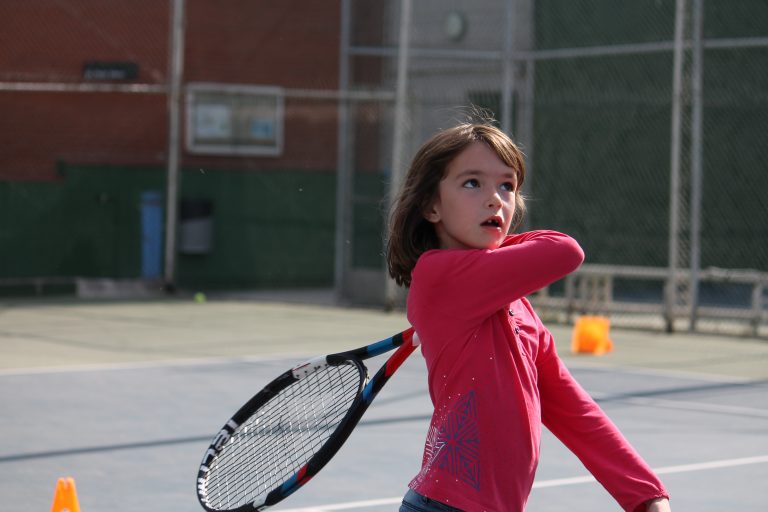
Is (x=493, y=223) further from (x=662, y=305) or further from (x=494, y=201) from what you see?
(x=662, y=305)

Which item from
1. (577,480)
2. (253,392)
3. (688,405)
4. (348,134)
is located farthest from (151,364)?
(348,134)

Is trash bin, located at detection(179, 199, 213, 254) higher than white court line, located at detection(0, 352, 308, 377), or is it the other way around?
trash bin, located at detection(179, 199, 213, 254)

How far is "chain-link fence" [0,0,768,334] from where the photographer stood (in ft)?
52.1

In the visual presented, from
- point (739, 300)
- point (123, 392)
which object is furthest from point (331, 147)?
point (123, 392)

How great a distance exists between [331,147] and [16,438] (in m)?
12.1

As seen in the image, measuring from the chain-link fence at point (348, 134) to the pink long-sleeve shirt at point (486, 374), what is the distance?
11939mm

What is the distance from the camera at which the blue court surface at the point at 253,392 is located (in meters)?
6.07

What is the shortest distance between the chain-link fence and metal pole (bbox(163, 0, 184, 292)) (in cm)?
3

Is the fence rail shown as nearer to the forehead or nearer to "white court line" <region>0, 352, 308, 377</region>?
"white court line" <region>0, 352, 308, 377</region>

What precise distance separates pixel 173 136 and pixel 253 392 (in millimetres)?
8252

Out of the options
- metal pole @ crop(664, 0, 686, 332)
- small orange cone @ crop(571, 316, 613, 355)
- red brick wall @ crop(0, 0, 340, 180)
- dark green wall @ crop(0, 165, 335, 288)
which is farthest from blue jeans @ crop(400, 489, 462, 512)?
red brick wall @ crop(0, 0, 340, 180)

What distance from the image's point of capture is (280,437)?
3549 millimetres

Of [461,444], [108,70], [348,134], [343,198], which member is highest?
[108,70]

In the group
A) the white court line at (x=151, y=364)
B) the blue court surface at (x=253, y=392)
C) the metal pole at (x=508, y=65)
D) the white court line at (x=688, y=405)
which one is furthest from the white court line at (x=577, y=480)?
the metal pole at (x=508, y=65)
